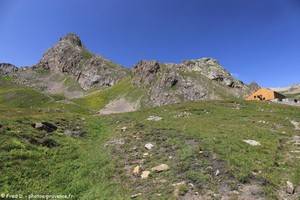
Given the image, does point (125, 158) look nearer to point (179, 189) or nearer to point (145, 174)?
point (145, 174)

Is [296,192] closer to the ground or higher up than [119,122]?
closer to the ground

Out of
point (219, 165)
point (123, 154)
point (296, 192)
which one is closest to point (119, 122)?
point (123, 154)

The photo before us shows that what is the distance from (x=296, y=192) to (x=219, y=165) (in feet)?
16.7

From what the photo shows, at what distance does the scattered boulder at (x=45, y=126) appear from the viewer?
98.7ft

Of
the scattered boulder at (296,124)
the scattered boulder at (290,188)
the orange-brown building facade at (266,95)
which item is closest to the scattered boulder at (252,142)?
the scattered boulder at (290,188)

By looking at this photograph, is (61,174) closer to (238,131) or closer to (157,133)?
(157,133)

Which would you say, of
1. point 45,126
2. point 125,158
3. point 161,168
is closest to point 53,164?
point 125,158

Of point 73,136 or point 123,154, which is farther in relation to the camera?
point 73,136

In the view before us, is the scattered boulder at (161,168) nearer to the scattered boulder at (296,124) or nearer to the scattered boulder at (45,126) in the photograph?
the scattered boulder at (45,126)

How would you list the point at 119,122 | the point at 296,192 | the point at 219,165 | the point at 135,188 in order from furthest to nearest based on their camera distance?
the point at 119,122 → the point at 219,165 → the point at 135,188 → the point at 296,192

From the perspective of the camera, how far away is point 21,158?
888 inches

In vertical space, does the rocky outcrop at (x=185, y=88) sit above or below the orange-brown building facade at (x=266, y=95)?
above

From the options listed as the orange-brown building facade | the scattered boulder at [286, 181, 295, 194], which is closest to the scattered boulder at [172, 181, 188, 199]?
the scattered boulder at [286, 181, 295, 194]

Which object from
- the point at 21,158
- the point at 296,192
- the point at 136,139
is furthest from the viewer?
the point at 136,139
